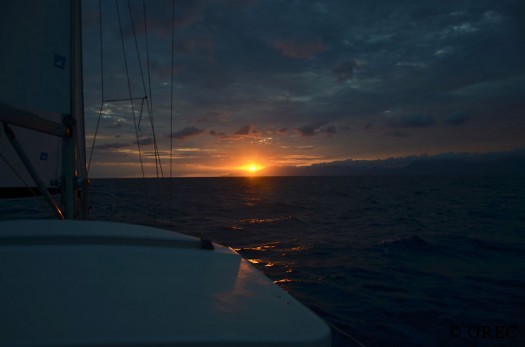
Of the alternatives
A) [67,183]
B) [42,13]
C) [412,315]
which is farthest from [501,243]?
[42,13]

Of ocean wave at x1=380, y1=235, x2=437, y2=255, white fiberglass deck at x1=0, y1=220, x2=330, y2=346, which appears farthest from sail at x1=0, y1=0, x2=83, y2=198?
ocean wave at x1=380, y1=235, x2=437, y2=255

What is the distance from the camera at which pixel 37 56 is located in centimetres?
517

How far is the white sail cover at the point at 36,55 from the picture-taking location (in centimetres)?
494

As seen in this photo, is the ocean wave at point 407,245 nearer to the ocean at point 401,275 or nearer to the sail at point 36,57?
the ocean at point 401,275

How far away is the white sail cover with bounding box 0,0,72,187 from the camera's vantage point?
4.94 m

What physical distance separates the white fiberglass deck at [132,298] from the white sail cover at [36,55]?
2.42 meters

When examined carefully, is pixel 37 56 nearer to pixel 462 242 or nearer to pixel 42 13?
pixel 42 13

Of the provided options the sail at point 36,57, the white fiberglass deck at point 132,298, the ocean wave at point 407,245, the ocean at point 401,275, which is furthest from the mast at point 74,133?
the ocean wave at point 407,245

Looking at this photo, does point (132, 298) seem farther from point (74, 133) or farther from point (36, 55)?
point (36, 55)

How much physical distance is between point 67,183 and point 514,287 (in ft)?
35.4

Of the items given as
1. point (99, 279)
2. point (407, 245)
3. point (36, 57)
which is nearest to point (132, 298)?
point (99, 279)

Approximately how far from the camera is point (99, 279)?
8.23 ft

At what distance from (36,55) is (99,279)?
4284 millimetres

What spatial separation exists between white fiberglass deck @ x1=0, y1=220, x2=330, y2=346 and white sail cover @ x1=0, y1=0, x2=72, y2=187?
7.95 feet
